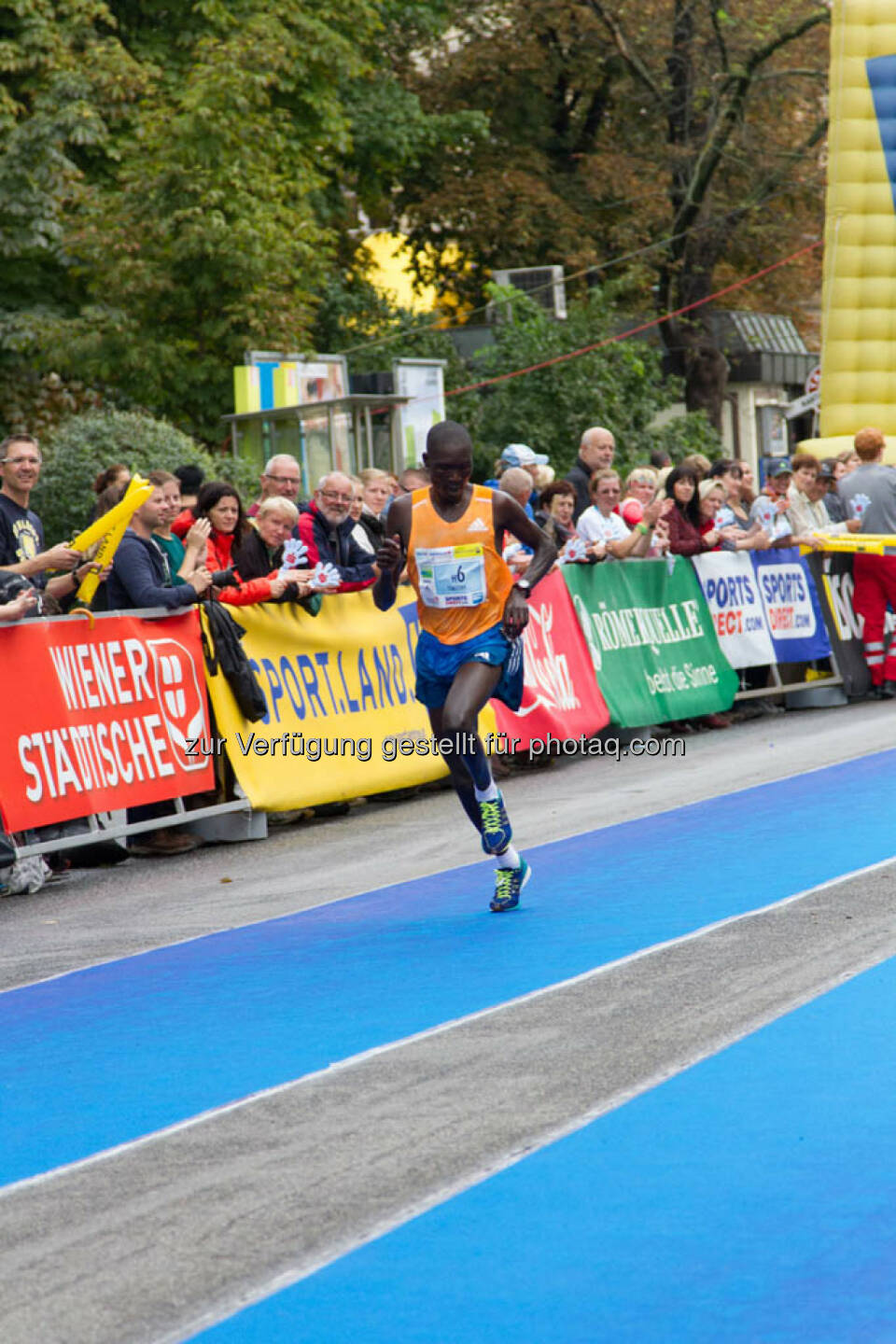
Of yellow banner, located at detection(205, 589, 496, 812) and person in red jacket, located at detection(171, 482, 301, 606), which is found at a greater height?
person in red jacket, located at detection(171, 482, 301, 606)

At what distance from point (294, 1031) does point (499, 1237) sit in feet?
7.99

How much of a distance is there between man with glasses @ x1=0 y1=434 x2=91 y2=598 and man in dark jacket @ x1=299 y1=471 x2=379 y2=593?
2307 millimetres

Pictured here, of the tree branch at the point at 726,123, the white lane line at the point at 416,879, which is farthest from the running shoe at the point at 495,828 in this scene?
the tree branch at the point at 726,123

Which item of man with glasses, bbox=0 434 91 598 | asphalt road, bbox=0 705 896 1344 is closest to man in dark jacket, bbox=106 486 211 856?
man with glasses, bbox=0 434 91 598

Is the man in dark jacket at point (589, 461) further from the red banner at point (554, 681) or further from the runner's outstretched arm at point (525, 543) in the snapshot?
the runner's outstretched arm at point (525, 543)

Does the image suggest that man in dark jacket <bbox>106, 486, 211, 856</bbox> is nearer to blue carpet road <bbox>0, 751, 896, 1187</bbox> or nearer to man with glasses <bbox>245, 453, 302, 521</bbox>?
man with glasses <bbox>245, 453, 302, 521</bbox>

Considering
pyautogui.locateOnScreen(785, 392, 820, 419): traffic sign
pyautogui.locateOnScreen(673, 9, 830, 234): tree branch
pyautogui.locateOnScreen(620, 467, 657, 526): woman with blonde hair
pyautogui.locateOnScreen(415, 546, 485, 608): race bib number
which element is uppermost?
pyautogui.locateOnScreen(673, 9, 830, 234): tree branch

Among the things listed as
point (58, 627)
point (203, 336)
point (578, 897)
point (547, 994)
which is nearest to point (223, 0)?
point (203, 336)

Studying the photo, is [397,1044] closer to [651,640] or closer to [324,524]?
[324,524]

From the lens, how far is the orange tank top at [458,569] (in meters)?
9.30

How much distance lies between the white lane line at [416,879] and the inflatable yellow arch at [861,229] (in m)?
11.0

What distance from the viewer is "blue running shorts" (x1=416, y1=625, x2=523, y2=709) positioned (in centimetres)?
940

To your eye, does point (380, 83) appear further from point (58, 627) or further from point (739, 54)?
point (58, 627)

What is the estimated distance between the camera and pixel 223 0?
3159cm
